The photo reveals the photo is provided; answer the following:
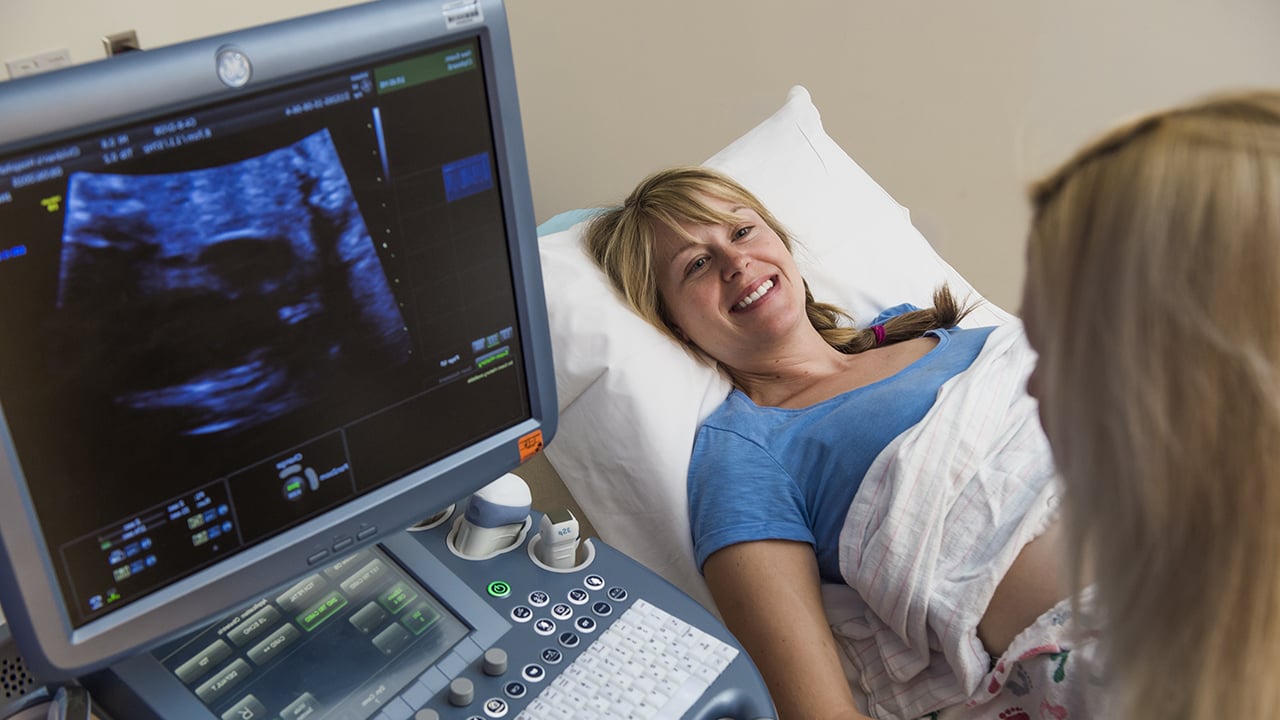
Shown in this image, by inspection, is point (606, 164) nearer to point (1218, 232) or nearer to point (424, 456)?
point (424, 456)

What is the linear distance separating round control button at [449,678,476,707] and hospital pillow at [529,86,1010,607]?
0.57m

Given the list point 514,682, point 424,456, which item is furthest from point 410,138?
point 514,682

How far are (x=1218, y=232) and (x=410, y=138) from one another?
0.57 metres

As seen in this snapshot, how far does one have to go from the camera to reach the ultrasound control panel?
0.87 meters

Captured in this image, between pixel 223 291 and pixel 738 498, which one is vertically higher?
pixel 223 291

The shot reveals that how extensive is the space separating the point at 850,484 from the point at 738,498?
159 mm

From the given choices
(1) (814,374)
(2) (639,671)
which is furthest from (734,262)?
(2) (639,671)

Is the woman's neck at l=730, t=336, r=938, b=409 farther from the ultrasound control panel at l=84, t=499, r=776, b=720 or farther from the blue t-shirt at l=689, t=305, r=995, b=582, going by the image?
the ultrasound control panel at l=84, t=499, r=776, b=720

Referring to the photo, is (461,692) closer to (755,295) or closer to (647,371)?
(647,371)

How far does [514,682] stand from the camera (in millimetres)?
917

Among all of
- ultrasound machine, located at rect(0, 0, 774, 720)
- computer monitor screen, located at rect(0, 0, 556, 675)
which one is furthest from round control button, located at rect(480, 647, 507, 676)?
computer monitor screen, located at rect(0, 0, 556, 675)

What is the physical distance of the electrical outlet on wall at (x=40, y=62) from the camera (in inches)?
53.9

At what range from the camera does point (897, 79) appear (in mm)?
2232

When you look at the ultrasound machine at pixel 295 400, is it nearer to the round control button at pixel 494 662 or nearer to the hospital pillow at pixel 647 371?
the round control button at pixel 494 662
